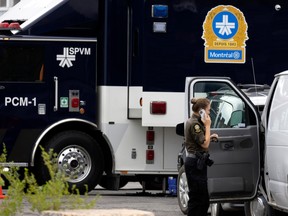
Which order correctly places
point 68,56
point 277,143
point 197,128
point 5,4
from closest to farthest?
point 277,143 < point 197,128 < point 68,56 < point 5,4

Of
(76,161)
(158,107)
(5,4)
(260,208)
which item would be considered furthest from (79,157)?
(5,4)

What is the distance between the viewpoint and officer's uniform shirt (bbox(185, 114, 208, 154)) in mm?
12016

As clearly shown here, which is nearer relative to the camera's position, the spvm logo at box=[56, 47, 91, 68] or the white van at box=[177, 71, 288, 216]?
the white van at box=[177, 71, 288, 216]

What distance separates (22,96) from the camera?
56.5 ft

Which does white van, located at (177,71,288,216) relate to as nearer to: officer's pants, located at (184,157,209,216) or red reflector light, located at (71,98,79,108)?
officer's pants, located at (184,157,209,216)

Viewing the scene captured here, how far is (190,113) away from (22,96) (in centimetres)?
488

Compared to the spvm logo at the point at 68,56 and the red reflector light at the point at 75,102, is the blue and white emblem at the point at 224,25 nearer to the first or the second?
the spvm logo at the point at 68,56

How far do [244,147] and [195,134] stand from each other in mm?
797

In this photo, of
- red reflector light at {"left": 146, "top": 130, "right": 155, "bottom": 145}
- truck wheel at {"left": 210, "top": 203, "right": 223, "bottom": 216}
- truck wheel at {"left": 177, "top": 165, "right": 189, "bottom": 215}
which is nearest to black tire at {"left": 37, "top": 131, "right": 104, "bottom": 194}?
red reflector light at {"left": 146, "top": 130, "right": 155, "bottom": 145}

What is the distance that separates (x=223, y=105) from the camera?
13.0 meters

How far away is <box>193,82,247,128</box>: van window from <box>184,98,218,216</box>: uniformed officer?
2.50 feet

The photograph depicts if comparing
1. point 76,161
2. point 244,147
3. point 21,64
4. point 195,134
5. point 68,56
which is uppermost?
point 68,56

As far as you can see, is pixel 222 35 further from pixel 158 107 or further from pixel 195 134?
pixel 195 134

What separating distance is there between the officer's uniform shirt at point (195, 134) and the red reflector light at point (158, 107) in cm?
483
